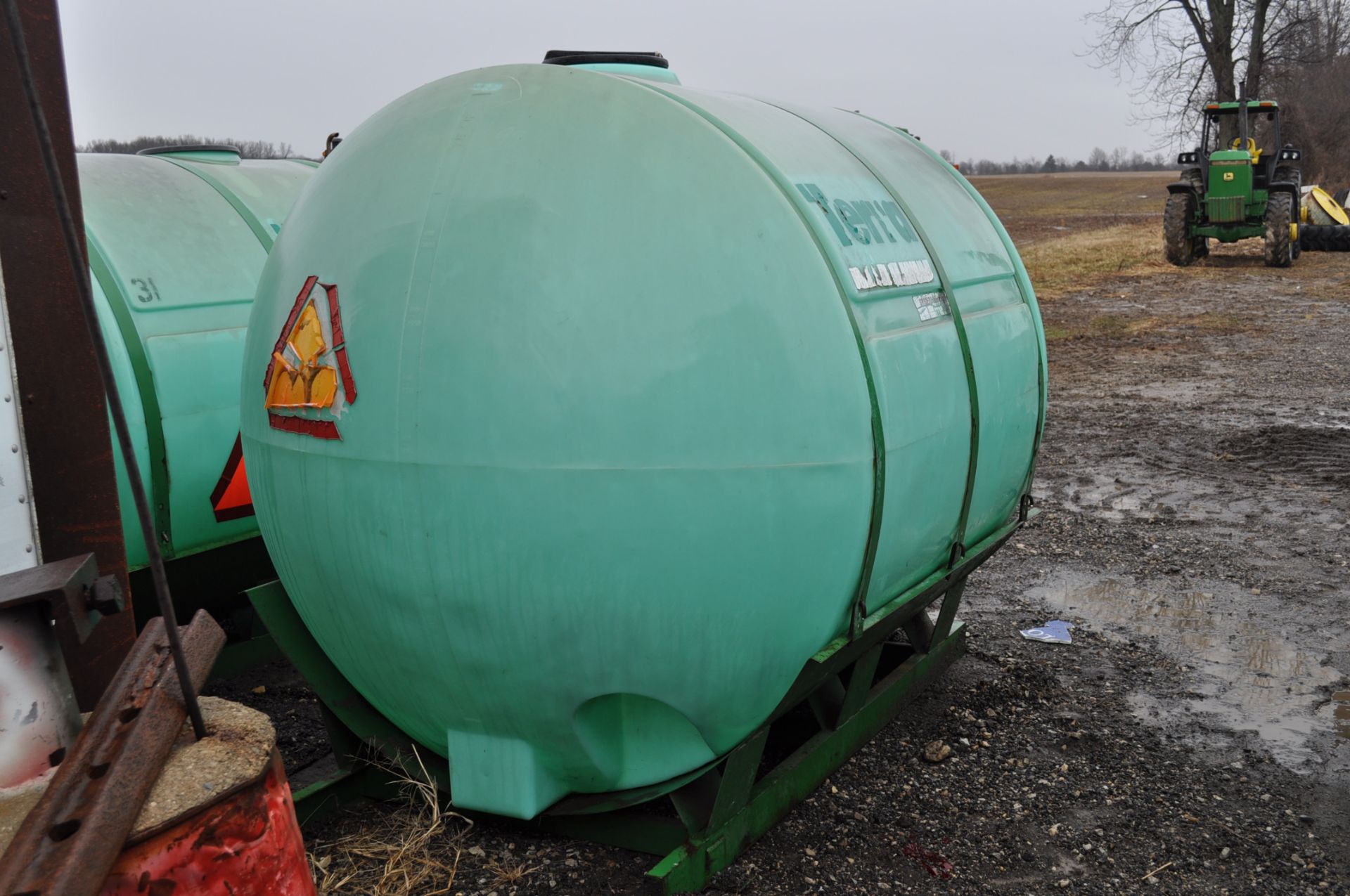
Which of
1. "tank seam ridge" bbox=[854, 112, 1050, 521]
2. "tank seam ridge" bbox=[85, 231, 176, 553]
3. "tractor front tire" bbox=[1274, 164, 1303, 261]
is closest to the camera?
"tank seam ridge" bbox=[85, 231, 176, 553]

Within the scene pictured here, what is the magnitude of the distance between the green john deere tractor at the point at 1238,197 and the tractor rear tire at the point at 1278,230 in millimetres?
11

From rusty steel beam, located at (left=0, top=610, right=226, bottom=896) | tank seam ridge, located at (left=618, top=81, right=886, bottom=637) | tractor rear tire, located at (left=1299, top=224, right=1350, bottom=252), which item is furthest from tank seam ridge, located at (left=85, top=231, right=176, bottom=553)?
tractor rear tire, located at (left=1299, top=224, right=1350, bottom=252)

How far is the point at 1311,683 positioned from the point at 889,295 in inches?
110

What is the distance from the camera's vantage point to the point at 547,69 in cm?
300

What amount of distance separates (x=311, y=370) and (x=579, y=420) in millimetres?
782

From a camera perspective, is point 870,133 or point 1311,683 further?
point 1311,683

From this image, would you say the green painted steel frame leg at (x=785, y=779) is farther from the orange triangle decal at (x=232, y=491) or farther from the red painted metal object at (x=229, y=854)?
the orange triangle decal at (x=232, y=491)

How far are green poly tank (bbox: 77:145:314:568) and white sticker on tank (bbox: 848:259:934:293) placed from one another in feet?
8.22

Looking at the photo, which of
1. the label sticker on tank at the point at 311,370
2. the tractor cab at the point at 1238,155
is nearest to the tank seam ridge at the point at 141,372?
the label sticker on tank at the point at 311,370

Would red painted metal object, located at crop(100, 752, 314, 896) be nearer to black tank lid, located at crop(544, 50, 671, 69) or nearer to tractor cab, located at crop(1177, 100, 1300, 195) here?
black tank lid, located at crop(544, 50, 671, 69)

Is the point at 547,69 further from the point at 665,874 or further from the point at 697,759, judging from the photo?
the point at 665,874

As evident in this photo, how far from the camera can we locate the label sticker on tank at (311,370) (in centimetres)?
285

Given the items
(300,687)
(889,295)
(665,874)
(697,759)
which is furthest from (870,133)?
(300,687)

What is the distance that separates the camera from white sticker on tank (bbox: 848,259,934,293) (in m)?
2.94
